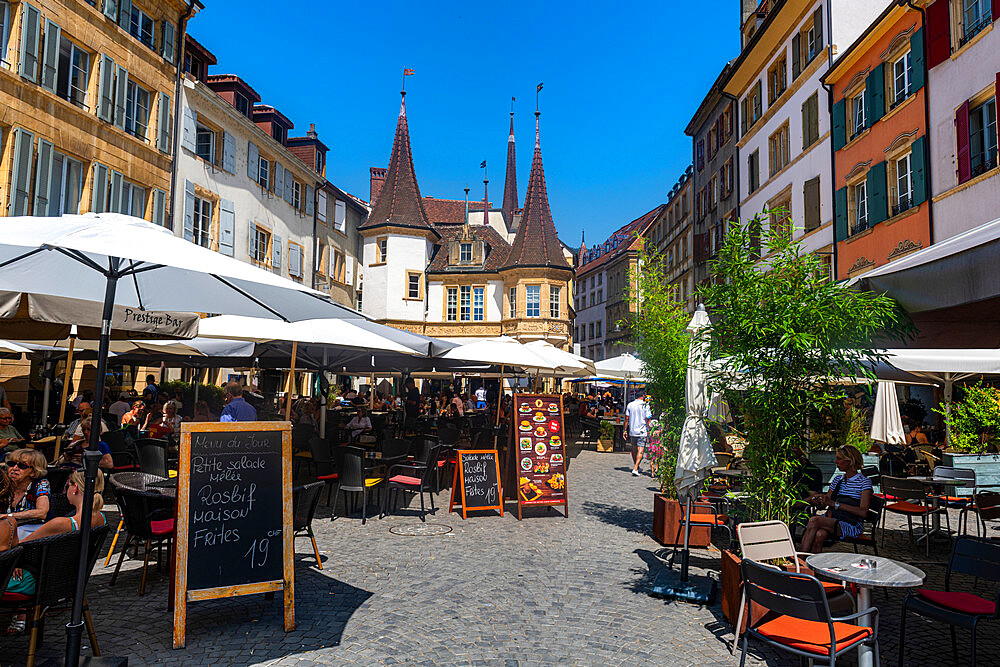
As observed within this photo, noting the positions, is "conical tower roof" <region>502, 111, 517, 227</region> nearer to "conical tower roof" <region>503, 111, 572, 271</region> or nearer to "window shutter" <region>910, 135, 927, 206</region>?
"conical tower roof" <region>503, 111, 572, 271</region>

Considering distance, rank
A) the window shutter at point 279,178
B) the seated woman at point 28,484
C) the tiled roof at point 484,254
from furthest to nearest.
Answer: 1. the tiled roof at point 484,254
2. the window shutter at point 279,178
3. the seated woman at point 28,484

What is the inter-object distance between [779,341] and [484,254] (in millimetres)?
39631

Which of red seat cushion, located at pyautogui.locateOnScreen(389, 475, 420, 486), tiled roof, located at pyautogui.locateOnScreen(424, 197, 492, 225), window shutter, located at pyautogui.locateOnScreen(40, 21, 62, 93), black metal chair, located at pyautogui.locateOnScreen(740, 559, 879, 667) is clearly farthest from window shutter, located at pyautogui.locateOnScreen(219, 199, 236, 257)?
tiled roof, located at pyautogui.locateOnScreen(424, 197, 492, 225)

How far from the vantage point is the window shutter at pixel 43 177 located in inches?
620

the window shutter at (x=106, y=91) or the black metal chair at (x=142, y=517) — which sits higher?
the window shutter at (x=106, y=91)

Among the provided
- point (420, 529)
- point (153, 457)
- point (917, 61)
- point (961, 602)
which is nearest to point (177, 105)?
point (153, 457)

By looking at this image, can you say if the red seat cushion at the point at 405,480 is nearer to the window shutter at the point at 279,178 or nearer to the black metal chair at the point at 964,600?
the black metal chair at the point at 964,600

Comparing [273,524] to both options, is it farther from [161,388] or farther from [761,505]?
[161,388]

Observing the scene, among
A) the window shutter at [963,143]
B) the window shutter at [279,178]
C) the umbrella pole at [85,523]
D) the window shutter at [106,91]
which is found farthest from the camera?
the window shutter at [279,178]

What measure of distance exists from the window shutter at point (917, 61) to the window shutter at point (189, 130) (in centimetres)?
1998

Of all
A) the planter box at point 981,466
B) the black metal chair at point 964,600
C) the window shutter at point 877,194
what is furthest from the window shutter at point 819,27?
the black metal chair at point 964,600

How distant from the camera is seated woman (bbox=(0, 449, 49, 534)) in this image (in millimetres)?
5188

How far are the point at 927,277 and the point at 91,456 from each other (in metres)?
4.82

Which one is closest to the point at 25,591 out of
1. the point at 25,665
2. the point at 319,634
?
the point at 25,665
